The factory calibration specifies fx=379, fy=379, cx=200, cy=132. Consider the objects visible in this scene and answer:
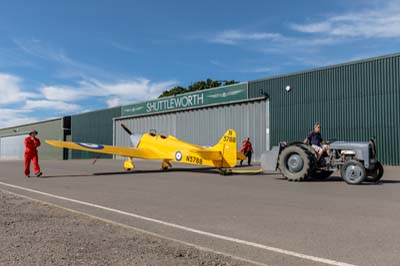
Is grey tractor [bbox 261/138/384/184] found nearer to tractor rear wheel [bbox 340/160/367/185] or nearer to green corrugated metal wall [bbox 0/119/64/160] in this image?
tractor rear wheel [bbox 340/160/367/185]

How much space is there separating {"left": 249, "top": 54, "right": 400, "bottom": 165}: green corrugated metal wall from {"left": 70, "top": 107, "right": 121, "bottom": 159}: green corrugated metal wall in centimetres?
2229

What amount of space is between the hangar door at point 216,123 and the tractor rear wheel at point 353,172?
49.3 ft

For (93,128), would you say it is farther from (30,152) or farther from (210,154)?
(210,154)

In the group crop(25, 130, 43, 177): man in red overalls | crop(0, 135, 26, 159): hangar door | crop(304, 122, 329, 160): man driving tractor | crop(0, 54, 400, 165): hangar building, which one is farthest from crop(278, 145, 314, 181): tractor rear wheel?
crop(0, 135, 26, 159): hangar door

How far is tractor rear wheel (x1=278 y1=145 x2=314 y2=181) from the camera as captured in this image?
41.2 feet

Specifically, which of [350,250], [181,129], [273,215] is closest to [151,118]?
[181,129]

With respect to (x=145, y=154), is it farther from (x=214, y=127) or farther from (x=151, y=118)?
(x=151, y=118)

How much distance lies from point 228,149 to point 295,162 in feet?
11.8

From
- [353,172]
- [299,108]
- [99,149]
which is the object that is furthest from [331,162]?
[299,108]

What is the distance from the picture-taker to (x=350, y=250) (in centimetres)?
464

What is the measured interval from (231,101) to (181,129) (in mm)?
6558

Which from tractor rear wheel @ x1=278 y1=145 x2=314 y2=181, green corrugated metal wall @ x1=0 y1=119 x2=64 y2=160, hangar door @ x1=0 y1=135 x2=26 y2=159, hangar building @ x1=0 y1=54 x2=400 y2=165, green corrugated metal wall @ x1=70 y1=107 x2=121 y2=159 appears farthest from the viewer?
hangar door @ x1=0 y1=135 x2=26 y2=159

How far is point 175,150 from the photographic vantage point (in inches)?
702

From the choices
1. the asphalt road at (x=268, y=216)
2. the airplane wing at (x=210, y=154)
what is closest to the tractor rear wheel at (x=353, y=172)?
the asphalt road at (x=268, y=216)
